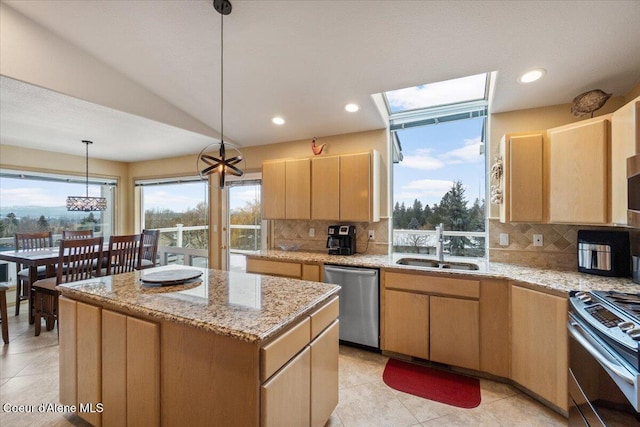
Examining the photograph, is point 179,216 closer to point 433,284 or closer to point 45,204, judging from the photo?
point 45,204

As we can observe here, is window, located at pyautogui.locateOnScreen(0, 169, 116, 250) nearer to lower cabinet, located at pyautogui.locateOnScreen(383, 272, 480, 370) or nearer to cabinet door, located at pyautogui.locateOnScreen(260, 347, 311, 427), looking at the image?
cabinet door, located at pyautogui.locateOnScreen(260, 347, 311, 427)

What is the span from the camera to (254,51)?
2318mm

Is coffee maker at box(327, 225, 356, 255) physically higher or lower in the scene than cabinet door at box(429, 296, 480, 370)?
higher

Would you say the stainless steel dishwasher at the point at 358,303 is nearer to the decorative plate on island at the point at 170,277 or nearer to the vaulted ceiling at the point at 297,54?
the decorative plate on island at the point at 170,277

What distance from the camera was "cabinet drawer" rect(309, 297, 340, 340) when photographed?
149 centimetres

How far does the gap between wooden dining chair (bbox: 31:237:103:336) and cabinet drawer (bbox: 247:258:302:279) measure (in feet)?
5.80

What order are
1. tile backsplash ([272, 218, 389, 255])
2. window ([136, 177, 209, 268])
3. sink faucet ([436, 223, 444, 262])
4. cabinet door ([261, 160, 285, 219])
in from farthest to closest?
window ([136, 177, 209, 268])
cabinet door ([261, 160, 285, 219])
tile backsplash ([272, 218, 389, 255])
sink faucet ([436, 223, 444, 262])

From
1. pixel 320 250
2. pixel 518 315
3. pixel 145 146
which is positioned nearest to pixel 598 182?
pixel 518 315

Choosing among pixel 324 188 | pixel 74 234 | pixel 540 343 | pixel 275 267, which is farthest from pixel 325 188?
pixel 74 234

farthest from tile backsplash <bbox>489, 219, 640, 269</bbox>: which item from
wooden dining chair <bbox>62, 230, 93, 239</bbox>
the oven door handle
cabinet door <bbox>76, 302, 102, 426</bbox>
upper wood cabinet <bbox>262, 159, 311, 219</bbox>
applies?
wooden dining chair <bbox>62, 230, 93, 239</bbox>

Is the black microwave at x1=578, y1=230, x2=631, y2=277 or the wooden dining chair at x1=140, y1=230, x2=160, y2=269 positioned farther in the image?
the wooden dining chair at x1=140, y1=230, x2=160, y2=269

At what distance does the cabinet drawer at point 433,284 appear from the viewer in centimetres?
227

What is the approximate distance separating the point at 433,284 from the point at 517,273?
0.65 meters

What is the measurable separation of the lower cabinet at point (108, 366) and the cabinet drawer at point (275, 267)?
1.75m
